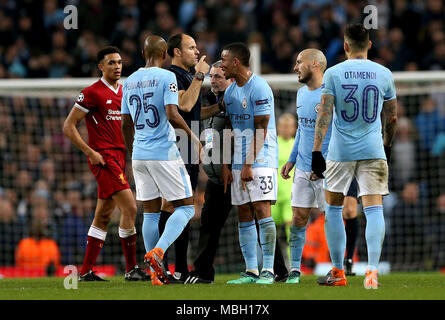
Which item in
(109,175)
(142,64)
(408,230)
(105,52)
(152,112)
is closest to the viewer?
(152,112)

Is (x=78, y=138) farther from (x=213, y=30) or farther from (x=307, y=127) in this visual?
(x=213, y=30)

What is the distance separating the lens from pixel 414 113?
14.5 metres

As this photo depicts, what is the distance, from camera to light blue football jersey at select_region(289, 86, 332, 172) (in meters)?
8.02

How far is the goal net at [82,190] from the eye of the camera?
1298 centimetres

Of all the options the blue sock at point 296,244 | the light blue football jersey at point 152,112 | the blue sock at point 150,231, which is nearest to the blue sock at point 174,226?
the blue sock at point 150,231

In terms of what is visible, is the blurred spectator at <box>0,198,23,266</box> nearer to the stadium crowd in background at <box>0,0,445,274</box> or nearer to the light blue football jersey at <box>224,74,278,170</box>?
the stadium crowd in background at <box>0,0,445,274</box>

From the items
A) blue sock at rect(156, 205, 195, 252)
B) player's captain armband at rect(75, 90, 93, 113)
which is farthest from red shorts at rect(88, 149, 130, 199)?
blue sock at rect(156, 205, 195, 252)

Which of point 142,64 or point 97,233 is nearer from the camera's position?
point 97,233

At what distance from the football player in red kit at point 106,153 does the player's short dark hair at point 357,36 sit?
2794 millimetres

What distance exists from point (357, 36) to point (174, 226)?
93.7 inches

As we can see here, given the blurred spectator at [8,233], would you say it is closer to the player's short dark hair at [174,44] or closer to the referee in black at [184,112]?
the referee in black at [184,112]

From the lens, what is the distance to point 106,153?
28.1 ft

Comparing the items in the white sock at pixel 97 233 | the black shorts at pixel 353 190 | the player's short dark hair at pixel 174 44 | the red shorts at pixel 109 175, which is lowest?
the white sock at pixel 97 233

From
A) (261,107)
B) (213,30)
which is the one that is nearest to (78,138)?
(261,107)
